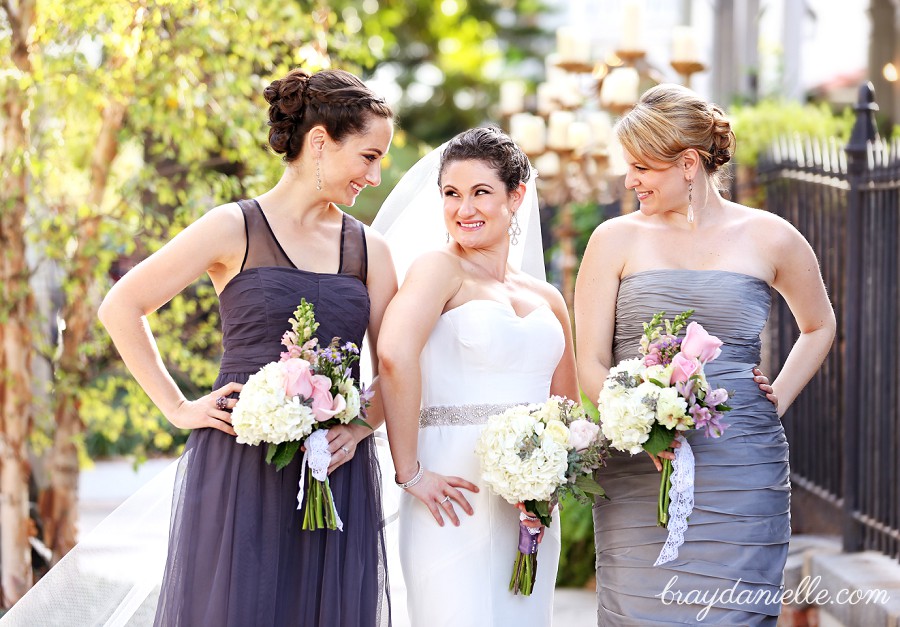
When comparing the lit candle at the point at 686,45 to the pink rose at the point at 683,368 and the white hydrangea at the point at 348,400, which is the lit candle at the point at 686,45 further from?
the white hydrangea at the point at 348,400

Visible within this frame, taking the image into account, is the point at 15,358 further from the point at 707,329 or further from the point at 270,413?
the point at 707,329

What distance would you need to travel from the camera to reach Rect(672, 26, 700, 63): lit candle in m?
9.03

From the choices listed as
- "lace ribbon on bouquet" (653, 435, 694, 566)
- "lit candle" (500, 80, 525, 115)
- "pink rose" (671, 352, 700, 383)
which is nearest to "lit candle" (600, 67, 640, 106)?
"lit candle" (500, 80, 525, 115)

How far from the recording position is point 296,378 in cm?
285

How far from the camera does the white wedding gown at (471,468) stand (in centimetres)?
327

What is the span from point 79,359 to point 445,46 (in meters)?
18.2

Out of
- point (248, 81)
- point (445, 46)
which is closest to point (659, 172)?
point (248, 81)

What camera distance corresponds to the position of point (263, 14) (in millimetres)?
5641

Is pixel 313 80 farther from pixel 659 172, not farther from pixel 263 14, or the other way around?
pixel 263 14

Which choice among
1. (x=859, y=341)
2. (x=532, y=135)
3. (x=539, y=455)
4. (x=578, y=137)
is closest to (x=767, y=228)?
(x=539, y=455)

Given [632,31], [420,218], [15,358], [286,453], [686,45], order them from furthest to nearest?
[632,31] < [686,45] < [15,358] < [420,218] < [286,453]

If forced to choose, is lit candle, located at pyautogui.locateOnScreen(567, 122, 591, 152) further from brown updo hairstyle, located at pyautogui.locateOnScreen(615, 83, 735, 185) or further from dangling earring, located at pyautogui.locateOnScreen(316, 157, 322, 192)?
dangling earring, located at pyautogui.locateOnScreen(316, 157, 322, 192)

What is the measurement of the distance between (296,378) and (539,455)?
0.72 m

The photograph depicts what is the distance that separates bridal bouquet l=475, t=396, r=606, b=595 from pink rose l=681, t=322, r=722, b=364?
38 centimetres
